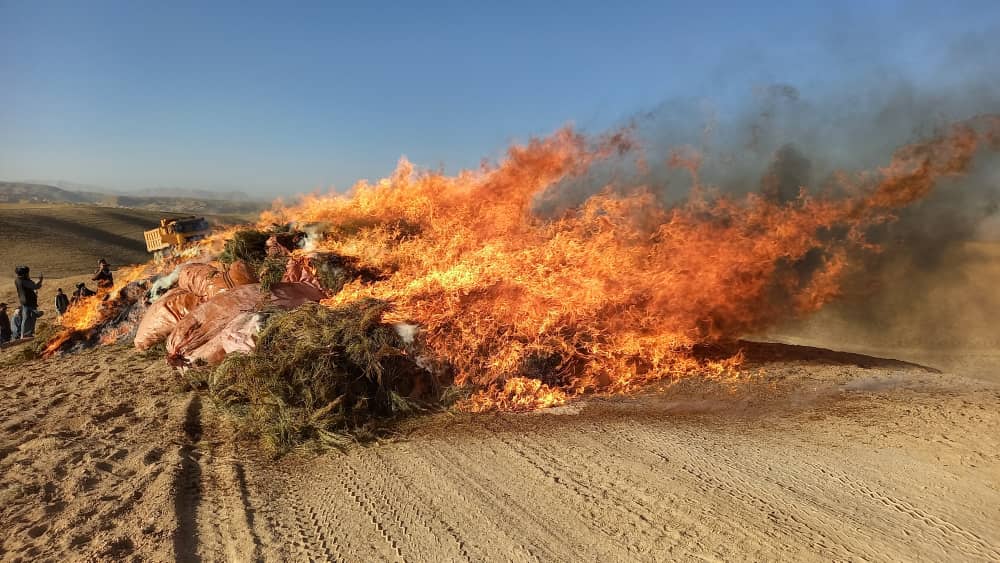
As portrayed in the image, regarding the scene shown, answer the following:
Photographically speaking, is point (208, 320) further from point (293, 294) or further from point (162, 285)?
point (162, 285)

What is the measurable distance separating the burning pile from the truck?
4247 mm

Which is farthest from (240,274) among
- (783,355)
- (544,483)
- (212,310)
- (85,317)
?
(783,355)

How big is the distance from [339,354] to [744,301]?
18.6 feet

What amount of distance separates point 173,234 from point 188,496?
10.8 m

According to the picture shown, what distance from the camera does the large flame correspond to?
6.48 meters

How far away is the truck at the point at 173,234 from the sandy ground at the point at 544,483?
712cm

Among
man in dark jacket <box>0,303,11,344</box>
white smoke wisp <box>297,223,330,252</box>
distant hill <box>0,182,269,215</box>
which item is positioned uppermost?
white smoke wisp <box>297,223,330,252</box>

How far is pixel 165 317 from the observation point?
26.3 ft

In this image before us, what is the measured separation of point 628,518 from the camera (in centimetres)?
382

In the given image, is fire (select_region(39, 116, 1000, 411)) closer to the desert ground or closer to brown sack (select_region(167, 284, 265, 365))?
the desert ground

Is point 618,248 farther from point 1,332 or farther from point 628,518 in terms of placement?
point 1,332

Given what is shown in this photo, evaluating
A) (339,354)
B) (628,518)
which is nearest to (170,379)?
(339,354)

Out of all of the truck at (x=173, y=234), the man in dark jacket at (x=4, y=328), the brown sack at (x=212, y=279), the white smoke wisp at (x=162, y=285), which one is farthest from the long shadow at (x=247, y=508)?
the truck at (x=173, y=234)

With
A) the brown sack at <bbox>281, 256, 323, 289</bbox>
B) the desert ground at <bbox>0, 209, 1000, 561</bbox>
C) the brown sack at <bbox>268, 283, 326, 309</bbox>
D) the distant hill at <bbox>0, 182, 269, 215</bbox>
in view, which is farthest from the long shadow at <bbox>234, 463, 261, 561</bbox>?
the distant hill at <bbox>0, 182, 269, 215</bbox>
